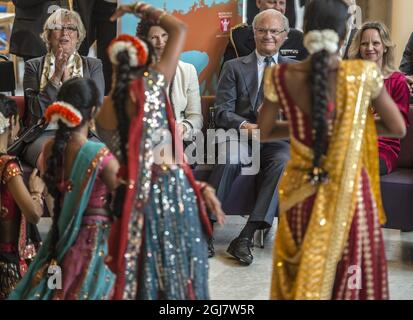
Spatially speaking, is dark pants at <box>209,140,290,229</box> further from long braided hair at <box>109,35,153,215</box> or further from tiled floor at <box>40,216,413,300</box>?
long braided hair at <box>109,35,153,215</box>

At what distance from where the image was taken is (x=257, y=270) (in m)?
4.70

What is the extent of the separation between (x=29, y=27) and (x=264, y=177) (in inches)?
100

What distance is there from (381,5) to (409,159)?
2799 millimetres

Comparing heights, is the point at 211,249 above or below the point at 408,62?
below

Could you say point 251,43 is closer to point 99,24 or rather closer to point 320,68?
point 99,24

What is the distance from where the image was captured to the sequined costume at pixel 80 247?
129 inches

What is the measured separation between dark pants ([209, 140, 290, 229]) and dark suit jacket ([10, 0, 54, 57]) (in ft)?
6.88

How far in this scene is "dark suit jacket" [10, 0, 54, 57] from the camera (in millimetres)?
6480

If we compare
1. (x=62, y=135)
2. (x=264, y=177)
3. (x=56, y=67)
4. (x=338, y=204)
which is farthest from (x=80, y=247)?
(x=56, y=67)

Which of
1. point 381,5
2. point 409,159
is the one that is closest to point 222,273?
point 409,159

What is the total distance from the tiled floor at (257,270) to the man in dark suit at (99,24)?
5.86 feet

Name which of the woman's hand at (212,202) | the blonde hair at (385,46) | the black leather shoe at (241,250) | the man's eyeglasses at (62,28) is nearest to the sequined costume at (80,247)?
the woman's hand at (212,202)

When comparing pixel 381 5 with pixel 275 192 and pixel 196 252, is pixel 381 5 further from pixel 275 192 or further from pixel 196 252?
pixel 196 252

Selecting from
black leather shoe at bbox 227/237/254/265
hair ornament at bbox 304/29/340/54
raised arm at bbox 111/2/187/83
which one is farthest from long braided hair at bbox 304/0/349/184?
black leather shoe at bbox 227/237/254/265
